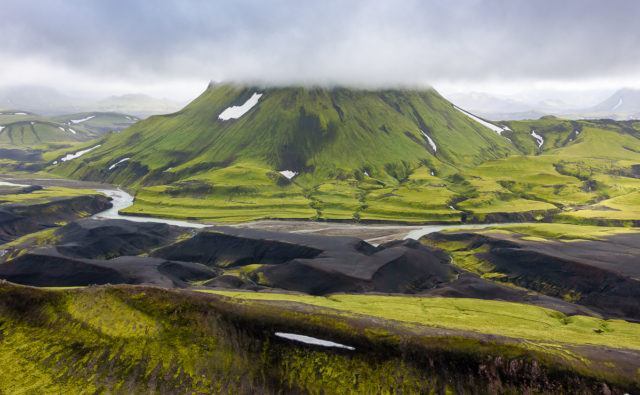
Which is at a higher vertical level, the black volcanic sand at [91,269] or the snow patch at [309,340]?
the snow patch at [309,340]

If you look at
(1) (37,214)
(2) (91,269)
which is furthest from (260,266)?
(1) (37,214)

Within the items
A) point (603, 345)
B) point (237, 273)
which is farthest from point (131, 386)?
point (237, 273)

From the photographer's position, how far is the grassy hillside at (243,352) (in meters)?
39.8

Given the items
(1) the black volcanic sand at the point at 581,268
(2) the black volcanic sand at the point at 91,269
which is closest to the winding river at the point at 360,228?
(1) the black volcanic sand at the point at 581,268

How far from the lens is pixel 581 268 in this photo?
96.4 metres

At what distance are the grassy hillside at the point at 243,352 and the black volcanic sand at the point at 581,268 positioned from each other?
45600 millimetres

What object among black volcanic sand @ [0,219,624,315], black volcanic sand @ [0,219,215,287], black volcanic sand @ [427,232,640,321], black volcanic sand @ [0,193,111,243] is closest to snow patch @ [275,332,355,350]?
black volcanic sand @ [0,219,624,315]

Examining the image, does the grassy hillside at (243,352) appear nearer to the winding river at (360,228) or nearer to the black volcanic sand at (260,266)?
the black volcanic sand at (260,266)

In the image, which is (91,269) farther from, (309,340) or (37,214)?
(37,214)

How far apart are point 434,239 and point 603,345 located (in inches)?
3944

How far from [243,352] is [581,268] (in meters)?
85.9

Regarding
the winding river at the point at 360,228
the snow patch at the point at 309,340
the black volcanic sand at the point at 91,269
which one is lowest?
the black volcanic sand at the point at 91,269

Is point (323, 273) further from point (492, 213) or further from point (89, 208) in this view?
point (89, 208)

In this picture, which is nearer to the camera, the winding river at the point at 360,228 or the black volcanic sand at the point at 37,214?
the black volcanic sand at the point at 37,214
